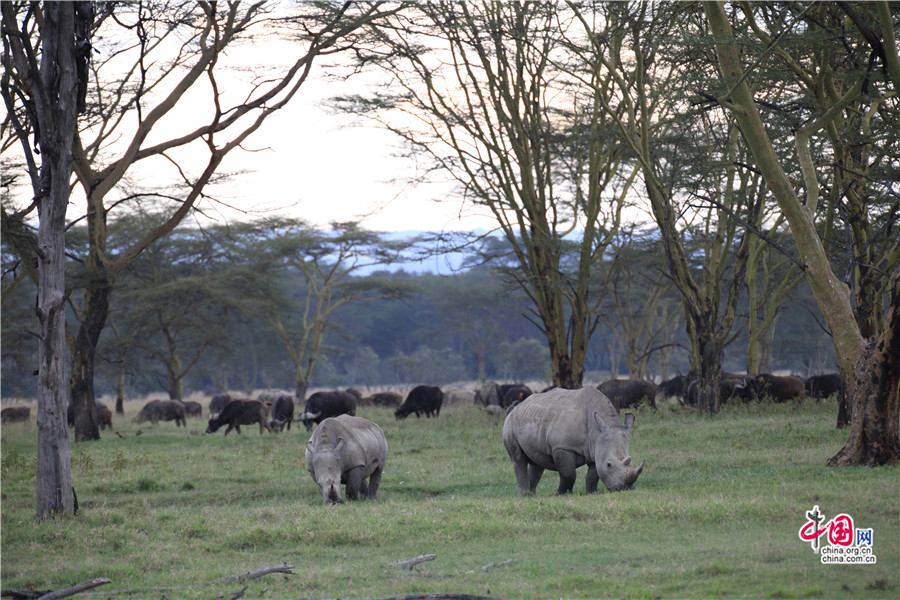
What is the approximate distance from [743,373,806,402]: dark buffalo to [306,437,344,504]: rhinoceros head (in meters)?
14.8

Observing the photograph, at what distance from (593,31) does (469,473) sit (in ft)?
34.4

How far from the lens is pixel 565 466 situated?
33.1 feet

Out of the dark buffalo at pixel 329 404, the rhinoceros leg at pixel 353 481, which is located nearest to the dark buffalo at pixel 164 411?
the dark buffalo at pixel 329 404

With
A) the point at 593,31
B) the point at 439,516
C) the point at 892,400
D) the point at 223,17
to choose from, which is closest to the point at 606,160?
the point at 593,31

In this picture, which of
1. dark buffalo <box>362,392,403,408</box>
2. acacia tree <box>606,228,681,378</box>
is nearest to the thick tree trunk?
acacia tree <box>606,228,681,378</box>

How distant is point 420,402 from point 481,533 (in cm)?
1967

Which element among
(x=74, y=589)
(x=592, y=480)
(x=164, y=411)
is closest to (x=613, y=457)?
(x=592, y=480)

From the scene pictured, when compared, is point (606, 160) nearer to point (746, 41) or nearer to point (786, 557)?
Answer: point (746, 41)

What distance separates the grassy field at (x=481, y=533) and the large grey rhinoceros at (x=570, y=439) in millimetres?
462

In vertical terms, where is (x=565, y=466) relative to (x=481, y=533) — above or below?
above

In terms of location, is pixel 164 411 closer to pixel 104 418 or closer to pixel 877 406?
pixel 104 418

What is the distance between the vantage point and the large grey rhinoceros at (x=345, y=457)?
10320 mm

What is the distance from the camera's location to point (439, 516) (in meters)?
8.71

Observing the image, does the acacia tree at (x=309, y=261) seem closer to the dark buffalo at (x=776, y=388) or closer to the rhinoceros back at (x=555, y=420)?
the dark buffalo at (x=776, y=388)
